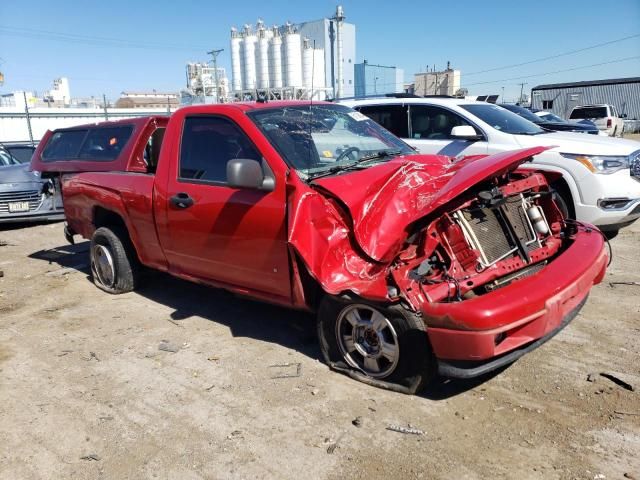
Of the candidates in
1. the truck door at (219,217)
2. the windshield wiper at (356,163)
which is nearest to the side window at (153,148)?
the truck door at (219,217)

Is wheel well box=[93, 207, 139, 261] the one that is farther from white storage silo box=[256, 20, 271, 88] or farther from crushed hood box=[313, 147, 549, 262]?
white storage silo box=[256, 20, 271, 88]

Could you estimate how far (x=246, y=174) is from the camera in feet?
11.8

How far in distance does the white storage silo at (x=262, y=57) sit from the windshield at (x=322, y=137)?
92.1ft

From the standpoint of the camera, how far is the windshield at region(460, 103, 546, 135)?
715 centimetres

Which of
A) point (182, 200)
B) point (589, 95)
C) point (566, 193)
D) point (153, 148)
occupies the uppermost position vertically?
point (589, 95)

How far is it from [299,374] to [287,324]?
0.96 m

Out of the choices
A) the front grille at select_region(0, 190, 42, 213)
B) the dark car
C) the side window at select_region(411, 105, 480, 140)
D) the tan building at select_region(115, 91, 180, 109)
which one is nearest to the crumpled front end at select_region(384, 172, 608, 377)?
the side window at select_region(411, 105, 480, 140)

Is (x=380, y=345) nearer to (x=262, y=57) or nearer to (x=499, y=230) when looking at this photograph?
(x=499, y=230)

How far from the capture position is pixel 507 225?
11.3 ft

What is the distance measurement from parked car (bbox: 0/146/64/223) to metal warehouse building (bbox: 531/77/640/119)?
40158 mm

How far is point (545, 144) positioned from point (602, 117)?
2045cm

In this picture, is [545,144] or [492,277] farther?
[545,144]

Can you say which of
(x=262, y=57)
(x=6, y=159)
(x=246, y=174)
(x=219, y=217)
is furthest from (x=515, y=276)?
(x=262, y=57)

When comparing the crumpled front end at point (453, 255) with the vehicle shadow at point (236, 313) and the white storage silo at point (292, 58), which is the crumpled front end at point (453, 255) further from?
the white storage silo at point (292, 58)
